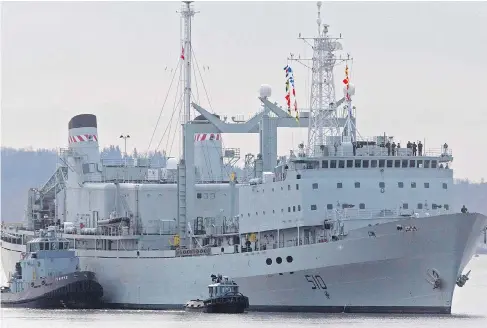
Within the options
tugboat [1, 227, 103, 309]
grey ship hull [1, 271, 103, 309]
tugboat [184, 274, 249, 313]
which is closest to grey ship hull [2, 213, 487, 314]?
tugboat [184, 274, 249, 313]

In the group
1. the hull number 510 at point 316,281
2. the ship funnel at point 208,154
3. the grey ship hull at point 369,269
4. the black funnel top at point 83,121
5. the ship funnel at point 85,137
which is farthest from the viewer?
the black funnel top at point 83,121

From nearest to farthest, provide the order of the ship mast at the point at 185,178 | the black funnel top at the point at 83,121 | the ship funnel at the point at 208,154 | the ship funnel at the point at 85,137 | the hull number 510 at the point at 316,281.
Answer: the hull number 510 at the point at 316,281 < the ship mast at the point at 185,178 < the ship funnel at the point at 85,137 < the ship funnel at the point at 208,154 < the black funnel top at the point at 83,121

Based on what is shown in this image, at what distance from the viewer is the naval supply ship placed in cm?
6669

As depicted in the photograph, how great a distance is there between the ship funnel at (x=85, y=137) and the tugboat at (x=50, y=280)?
20.8ft

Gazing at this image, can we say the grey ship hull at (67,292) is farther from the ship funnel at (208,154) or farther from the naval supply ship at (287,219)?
the ship funnel at (208,154)

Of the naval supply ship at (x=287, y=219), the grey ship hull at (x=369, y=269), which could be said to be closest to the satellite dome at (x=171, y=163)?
the naval supply ship at (x=287, y=219)

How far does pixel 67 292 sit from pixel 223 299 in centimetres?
1121

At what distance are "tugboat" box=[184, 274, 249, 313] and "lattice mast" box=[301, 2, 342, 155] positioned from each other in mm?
6819

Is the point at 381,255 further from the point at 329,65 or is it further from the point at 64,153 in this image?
the point at 64,153

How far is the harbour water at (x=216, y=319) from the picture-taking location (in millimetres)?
64000

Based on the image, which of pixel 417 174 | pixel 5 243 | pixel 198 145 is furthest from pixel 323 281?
pixel 5 243

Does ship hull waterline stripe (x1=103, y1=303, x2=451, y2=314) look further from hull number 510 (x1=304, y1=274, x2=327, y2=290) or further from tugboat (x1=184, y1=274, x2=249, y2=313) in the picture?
tugboat (x1=184, y1=274, x2=249, y2=313)

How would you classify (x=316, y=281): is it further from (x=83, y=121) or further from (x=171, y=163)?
(x=83, y=121)

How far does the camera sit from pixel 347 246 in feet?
220
